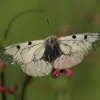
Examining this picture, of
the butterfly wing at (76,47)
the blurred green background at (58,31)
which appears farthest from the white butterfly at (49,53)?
the blurred green background at (58,31)

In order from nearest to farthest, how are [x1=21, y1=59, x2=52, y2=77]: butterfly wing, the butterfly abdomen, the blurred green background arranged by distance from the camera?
[x1=21, y1=59, x2=52, y2=77]: butterfly wing < the butterfly abdomen < the blurred green background

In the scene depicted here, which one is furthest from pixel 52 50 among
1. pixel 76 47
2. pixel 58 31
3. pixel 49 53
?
pixel 58 31

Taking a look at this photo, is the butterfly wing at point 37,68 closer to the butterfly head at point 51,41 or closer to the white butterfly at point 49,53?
the white butterfly at point 49,53

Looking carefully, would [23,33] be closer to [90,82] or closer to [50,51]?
[90,82]

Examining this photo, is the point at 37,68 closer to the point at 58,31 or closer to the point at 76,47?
the point at 76,47

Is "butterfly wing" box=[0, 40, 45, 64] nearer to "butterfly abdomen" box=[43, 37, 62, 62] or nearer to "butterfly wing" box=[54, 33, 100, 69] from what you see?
"butterfly abdomen" box=[43, 37, 62, 62]

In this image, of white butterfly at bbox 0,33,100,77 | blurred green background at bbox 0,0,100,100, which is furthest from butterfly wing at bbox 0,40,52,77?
blurred green background at bbox 0,0,100,100

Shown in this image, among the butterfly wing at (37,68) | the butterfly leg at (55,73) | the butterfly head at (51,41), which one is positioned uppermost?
the butterfly head at (51,41)
